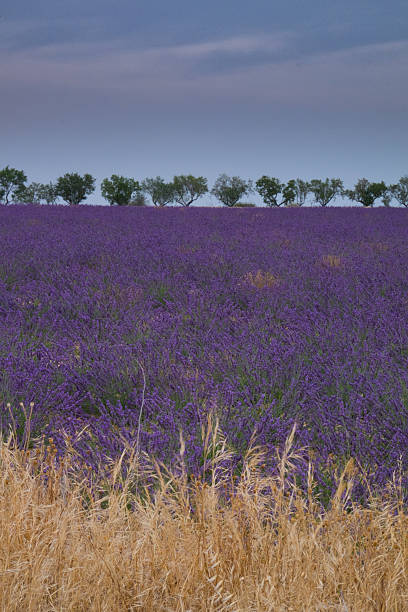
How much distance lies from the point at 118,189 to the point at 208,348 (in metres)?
41.4

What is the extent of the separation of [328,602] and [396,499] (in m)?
0.59

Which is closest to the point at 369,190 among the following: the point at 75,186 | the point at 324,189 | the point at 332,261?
the point at 324,189

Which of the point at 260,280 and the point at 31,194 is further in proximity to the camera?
the point at 31,194

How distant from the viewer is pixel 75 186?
39625mm

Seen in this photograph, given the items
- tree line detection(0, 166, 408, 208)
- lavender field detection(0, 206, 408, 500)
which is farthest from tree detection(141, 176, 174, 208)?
lavender field detection(0, 206, 408, 500)

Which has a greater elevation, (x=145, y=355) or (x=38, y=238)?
(x=38, y=238)

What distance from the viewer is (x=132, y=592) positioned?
60.4 inches

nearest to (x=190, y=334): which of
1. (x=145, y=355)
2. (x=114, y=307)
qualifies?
(x=145, y=355)

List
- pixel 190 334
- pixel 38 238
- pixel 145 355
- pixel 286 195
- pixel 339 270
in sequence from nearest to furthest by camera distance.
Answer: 1. pixel 145 355
2. pixel 190 334
3. pixel 339 270
4. pixel 38 238
5. pixel 286 195

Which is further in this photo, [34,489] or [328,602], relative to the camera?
[34,489]

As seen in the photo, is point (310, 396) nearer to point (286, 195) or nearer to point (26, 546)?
point (26, 546)

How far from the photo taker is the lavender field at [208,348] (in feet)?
8.09

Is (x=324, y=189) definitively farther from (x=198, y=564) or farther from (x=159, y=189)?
(x=198, y=564)

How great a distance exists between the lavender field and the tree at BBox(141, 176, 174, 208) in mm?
48113
